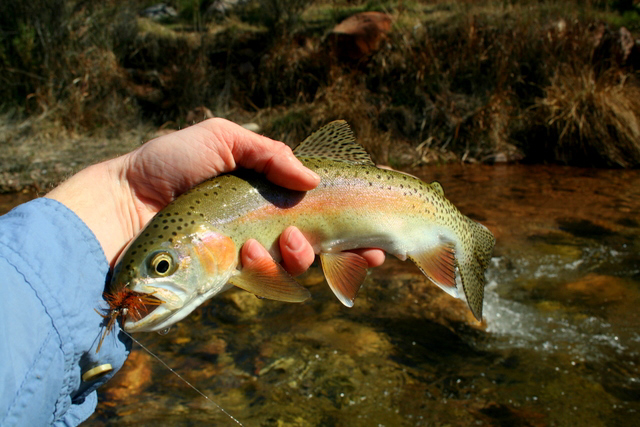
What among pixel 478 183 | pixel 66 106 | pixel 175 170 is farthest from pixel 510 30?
pixel 175 170

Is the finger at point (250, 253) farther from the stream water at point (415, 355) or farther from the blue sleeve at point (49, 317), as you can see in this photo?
the stream water at point (415, 355)

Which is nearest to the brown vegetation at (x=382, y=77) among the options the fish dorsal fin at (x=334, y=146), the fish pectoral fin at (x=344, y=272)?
the fish dorsal fin at (x=334, y=146)

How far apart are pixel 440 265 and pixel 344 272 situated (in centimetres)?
70

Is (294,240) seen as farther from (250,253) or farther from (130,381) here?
(130,381)

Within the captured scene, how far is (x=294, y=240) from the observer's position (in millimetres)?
2924

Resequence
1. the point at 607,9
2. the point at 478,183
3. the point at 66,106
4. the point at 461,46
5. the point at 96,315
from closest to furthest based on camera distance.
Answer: the point at 96,315, the point at 478,183, the point at 66,106, the point at 461,46, the point at 607,9

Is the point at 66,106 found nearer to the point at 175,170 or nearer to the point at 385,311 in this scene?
the point at 385,311

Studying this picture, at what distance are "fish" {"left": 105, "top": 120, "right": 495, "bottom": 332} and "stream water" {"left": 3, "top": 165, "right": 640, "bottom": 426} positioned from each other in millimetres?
2184

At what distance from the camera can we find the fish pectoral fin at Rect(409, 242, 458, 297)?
337 cm

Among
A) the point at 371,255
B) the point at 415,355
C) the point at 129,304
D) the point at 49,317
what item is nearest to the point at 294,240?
the point at 371,255

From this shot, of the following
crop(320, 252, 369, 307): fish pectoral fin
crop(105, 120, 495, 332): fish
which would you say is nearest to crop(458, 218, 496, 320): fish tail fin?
crop(105, 120, 495, 332): fish

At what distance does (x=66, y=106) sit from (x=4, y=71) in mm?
2465

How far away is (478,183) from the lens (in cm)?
1199

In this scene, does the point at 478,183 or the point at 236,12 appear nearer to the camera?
the point at 478,183
